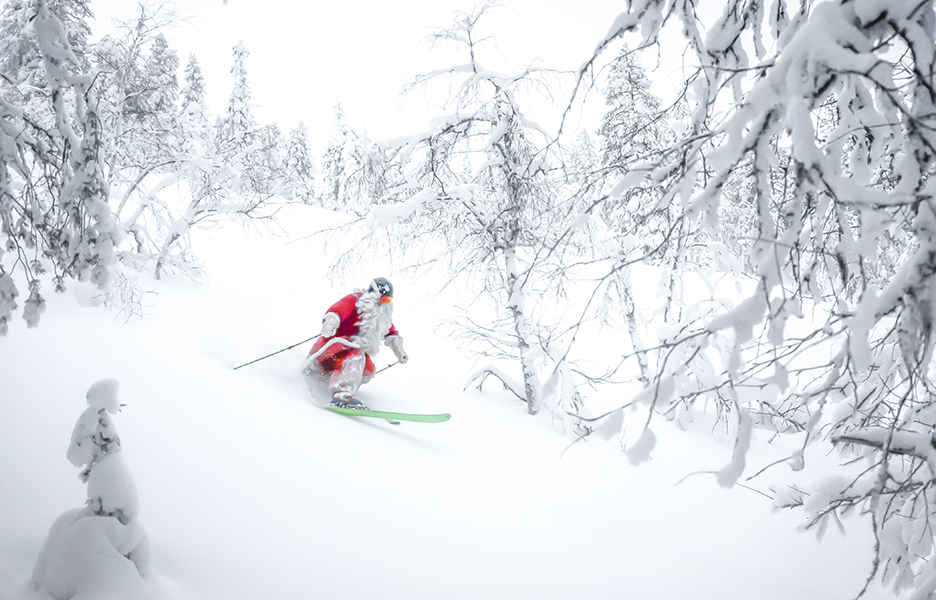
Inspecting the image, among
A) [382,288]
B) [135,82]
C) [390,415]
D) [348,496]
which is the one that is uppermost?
[135,82]

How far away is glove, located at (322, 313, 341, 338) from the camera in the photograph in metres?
5.03

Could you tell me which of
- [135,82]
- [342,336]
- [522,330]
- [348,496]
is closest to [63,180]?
[348,496]

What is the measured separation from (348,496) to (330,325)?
2652 mm

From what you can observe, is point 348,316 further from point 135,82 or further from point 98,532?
point 135,82

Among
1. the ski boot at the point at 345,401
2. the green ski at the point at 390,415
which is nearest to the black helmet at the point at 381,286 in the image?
the ski boot at the point at 345,401

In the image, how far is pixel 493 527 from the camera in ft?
9.48

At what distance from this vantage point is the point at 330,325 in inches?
199

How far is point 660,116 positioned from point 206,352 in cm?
528

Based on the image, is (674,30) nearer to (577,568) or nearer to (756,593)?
(577,568)

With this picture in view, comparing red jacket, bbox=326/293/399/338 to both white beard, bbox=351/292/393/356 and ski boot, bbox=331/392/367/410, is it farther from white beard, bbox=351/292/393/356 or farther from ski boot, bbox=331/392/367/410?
ski boot, bbox=331/392/367/410

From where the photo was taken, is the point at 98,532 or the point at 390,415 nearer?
the point at 98,532

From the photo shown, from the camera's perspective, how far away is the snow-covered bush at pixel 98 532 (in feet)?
4.74

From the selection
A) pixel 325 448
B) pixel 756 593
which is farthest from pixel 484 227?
pixel 756 593

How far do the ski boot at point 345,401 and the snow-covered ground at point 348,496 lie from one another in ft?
0.92
